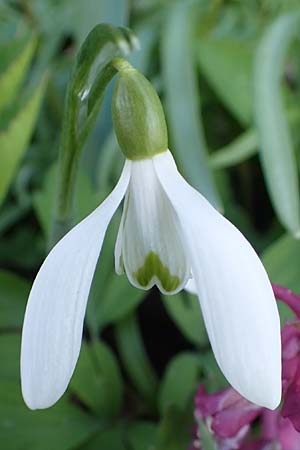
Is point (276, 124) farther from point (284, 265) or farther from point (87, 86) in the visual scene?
point (87, 86)

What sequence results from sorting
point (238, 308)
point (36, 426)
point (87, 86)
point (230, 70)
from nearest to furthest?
point (238, 308) < point (87, 86) < point (36, 426) < point (230, 70)

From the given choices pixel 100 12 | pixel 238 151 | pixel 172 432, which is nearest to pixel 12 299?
pixel 172 432

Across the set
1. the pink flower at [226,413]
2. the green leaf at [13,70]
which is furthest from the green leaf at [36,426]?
the green leaf at [13,70]

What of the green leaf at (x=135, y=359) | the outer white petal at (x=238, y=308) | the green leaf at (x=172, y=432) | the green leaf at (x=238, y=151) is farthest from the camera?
the green leaf at (x=238, y=151)

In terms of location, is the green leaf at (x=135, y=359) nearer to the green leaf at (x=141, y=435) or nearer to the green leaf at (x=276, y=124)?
the green leaf at (x=141, y=435)

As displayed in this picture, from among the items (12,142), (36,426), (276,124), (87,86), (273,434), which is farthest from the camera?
(276,124)

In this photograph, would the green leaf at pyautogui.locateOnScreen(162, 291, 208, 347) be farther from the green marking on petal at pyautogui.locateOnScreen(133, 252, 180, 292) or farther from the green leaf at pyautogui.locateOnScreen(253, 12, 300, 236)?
the green marking on petal at pyautogui.locateOnScreen(133, 252, 180, 292)
